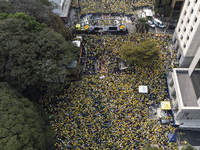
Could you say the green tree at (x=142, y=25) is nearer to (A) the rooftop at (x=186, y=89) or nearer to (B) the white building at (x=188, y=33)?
(B) the white building at (x=188, y=33)

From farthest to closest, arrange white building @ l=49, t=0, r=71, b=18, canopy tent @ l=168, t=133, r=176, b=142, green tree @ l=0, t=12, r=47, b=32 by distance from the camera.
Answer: white building @ l=49, t=0, r=71, b=18
green tree @ l=0, t=12, r=47, b=32
canopy tent @ l=168, t=133, r=176, b=142

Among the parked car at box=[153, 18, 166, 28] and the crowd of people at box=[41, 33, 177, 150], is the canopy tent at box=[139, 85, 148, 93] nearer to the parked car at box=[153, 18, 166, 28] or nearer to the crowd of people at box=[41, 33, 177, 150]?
the crowd of people at box=[41, 33, 177, 150]

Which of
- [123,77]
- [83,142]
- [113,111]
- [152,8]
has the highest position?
[152,8]

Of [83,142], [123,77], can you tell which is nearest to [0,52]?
[83,142]

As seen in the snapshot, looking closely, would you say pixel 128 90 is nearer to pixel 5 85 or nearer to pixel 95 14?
pixel 5 85

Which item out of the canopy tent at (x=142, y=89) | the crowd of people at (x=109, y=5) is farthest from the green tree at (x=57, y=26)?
the canopy tent at (x=142, y=89)

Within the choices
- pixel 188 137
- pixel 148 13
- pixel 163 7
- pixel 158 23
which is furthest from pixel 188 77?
pixel 148 13

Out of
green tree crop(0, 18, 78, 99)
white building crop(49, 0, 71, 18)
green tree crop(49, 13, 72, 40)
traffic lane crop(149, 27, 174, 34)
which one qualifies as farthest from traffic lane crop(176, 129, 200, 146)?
white building crop(49, 0, 71, 18)
